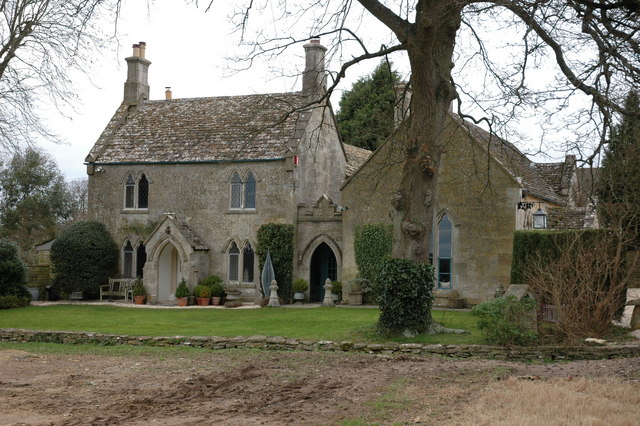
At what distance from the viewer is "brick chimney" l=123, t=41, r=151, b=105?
35.2 meters

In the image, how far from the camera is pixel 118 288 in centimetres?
3225

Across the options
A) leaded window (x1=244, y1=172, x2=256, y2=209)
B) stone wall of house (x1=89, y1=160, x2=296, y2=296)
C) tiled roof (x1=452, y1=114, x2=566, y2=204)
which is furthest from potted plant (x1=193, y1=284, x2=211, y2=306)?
tiled roof (x1=452, y1=114, x2=566, y2=204)

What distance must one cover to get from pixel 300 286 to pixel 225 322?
26.9 feet

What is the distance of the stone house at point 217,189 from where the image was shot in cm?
3009

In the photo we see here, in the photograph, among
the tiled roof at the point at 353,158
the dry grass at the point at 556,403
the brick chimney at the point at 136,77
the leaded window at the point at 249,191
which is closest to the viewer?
the dry grass at the point at 556,403

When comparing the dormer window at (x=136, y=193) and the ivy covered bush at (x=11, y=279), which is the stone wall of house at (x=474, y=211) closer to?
the dormer window at (x=136, y=193)

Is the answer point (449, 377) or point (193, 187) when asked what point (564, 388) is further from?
point (193, 187)

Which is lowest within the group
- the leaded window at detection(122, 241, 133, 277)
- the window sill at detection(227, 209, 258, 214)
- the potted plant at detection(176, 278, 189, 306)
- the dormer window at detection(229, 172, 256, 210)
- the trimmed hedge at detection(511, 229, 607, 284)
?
the potted plant at detection(176, 278, 189, 306)

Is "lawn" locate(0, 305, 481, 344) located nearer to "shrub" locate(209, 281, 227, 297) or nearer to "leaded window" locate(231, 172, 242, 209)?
"shrub" locate(209, 281, 227, 297)

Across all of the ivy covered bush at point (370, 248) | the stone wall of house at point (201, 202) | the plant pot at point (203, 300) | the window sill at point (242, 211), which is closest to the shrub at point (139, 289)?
the stone wall of house at point (201, 202)

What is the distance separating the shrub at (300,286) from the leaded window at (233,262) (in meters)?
3.12

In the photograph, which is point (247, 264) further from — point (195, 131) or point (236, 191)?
point (195, 131)

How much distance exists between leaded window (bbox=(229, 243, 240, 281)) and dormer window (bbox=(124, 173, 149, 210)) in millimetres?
4728

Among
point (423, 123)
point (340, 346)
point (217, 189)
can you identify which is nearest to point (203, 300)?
point (217, 189)
